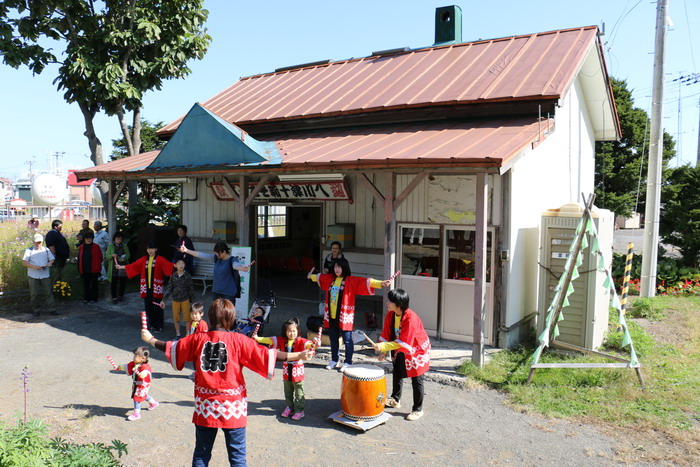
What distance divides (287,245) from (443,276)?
9.26m

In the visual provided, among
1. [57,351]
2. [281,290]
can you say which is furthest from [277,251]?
[57,351]

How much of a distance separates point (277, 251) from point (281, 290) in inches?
138

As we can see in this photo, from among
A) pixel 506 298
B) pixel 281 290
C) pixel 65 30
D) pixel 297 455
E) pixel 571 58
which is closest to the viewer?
pixel 297 455

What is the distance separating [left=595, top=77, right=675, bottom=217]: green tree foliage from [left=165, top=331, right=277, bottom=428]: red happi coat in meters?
23.5

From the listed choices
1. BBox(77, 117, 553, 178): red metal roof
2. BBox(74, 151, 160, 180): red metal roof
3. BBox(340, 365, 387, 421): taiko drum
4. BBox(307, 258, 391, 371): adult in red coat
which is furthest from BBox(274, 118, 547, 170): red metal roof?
BBox(74, 151, 160, 180): red metal roof

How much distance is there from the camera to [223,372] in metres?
4.00

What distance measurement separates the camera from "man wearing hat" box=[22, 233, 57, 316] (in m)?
10.2

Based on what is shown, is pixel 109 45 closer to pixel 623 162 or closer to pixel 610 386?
pixel 610 386

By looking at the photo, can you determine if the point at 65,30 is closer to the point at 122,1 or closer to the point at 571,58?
the point at 122,1

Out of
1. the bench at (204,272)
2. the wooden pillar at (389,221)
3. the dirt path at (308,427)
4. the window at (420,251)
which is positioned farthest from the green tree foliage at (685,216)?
the bench at (204,272)

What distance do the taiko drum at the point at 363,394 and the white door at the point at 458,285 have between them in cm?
329

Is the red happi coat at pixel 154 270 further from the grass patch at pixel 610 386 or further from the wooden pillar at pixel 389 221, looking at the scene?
the grass patch at pixel 610 386

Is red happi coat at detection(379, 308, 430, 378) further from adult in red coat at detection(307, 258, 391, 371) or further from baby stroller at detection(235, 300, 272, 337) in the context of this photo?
baby stroller at detection(235, 300, 272, 337)

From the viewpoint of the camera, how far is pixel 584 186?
12.8m
